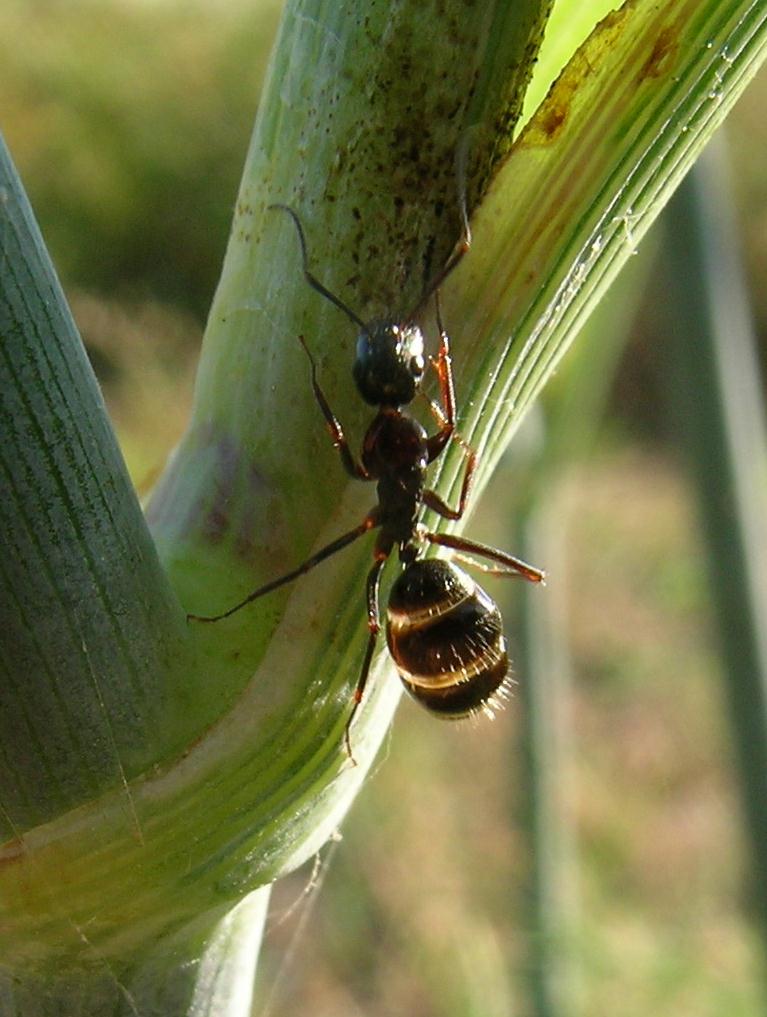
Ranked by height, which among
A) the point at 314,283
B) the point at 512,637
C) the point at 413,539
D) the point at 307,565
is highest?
the point at 314,283

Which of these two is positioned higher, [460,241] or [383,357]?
[460,241]

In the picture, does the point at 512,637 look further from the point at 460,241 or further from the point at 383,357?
the point at 460,241

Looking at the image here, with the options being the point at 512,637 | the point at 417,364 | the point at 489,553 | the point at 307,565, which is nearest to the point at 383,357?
the point at 417,364

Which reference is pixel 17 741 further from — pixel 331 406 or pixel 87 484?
pixel 331 406

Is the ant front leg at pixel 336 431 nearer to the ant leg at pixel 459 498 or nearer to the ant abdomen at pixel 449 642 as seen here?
the ant leg at pixel 459 498

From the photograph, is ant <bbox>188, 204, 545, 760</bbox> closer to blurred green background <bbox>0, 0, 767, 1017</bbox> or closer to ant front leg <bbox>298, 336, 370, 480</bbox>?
ant front leg <bbox>298, 336, 370, 480</bbox>

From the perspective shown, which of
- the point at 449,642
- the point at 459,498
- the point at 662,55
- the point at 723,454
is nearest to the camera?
the point at 662,55

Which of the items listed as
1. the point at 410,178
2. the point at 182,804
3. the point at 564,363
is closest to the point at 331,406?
the point at 410,178
